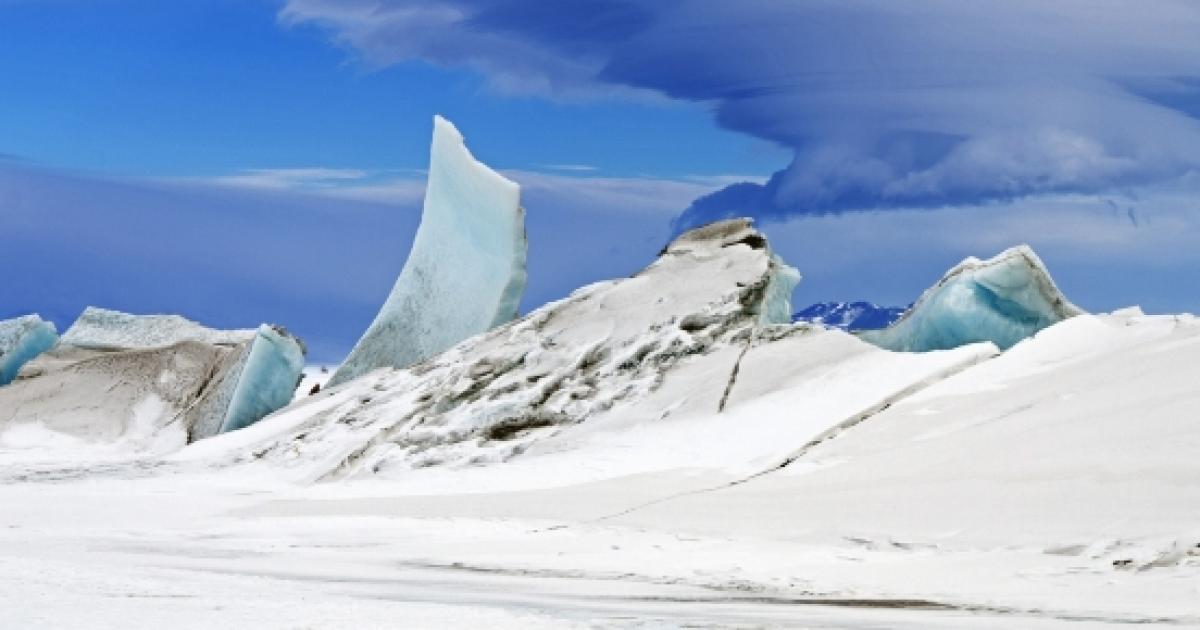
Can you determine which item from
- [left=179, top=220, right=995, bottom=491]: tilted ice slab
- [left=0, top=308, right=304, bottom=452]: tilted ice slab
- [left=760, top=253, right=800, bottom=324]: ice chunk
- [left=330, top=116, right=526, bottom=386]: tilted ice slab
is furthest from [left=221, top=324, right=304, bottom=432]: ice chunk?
[left=760, top=253, right=800, bottom=324]: ice chunk

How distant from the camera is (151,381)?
20547mm

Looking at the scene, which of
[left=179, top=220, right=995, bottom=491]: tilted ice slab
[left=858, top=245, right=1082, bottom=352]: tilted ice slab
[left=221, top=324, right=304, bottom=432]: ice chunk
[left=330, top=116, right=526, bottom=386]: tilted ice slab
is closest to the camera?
[left=179, top=220, right=995, bottom=491]: tilted ice slab

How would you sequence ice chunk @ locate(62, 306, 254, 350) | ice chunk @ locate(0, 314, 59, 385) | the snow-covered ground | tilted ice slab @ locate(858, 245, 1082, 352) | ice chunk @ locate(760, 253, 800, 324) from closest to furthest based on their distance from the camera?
the snow-covered ground → tilted ice slab @ locate(858, 245, 1082, 352) → ice chunk @ locate(760, 253, 800, 324) → ice chunk @ locate(62, 306, 254, 350) → ice chunk @ locate(0, 314, 59, 385)

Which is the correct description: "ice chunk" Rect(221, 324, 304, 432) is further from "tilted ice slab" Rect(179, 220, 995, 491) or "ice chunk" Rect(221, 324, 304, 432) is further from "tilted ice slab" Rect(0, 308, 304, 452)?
"tilted ice slab" Rect(179, 220, 995, 491)

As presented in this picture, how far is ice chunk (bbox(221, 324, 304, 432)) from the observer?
18.4 m

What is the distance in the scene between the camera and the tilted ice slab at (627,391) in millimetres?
12266

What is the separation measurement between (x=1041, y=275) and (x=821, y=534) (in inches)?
255

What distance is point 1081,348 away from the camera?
38.2 feet

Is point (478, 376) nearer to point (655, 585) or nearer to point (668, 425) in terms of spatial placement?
point (668, 425)

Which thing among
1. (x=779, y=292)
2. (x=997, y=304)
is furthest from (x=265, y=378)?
(x=997, y=304)

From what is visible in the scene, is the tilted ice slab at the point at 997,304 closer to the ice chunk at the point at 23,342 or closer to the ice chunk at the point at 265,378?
the ice chunk at the point at 265,378

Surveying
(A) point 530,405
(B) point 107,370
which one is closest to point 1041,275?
(A) point 530,405

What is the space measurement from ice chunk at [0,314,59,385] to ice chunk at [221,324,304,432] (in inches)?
252

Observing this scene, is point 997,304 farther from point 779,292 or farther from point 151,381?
point 151,381
